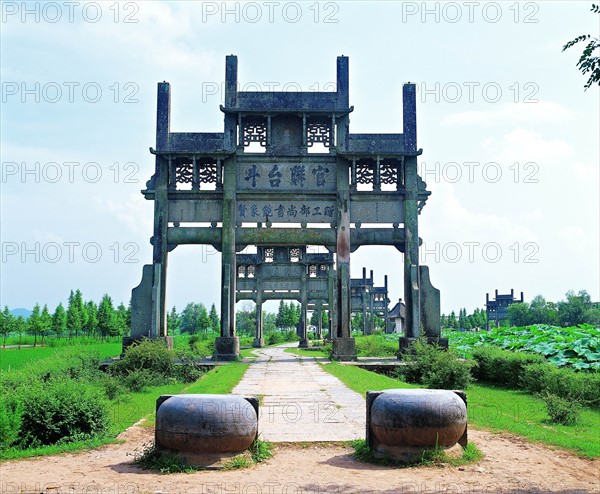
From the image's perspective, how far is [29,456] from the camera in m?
7.31

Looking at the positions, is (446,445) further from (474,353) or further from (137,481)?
(474,353)

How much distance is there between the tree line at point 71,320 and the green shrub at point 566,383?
41.9 m

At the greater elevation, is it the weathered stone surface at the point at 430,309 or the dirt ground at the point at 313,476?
the weathered stone surface at the point at 430,309

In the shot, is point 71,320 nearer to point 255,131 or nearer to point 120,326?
point 120,326

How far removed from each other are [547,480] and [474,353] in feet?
40.9

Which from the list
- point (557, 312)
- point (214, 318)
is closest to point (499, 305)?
point (557, 312)

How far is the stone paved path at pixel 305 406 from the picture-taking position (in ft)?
27.2

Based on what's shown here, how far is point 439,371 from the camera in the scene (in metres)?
14.2

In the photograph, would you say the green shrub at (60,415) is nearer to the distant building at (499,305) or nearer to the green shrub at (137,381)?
the green shrub at (137,381)

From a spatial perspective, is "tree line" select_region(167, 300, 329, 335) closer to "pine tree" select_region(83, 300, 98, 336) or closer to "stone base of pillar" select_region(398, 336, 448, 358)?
"pine tree" select_region(83, 300, 98, 336)

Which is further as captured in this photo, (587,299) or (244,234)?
(587,299)

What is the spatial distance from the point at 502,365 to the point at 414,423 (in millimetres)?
10358

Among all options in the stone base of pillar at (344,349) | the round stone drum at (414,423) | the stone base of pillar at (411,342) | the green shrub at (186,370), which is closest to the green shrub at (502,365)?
the stone base of pillar at (411,342)

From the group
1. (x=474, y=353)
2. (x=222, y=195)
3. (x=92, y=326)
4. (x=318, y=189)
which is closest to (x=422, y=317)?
(x=474, y=353)
